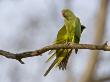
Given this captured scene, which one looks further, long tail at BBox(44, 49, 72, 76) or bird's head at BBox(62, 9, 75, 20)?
long tail at BBox(44, 49, 72, 76)

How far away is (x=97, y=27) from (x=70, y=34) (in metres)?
1.96

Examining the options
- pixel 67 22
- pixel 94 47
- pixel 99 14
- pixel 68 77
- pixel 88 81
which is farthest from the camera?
pixel 68 77

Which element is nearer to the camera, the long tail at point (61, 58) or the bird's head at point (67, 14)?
the bird's head at point (67, 14)

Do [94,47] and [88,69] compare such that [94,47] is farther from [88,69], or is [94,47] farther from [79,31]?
[88,69]

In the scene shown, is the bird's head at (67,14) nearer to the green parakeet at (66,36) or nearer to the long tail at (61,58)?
the green parakeet at (66,36)

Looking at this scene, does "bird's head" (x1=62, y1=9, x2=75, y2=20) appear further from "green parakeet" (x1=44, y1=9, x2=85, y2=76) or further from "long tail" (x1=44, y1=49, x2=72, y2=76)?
"long tail" (x1=44, y1=49, x2=72, y2=76)

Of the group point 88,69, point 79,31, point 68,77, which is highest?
point 79,31

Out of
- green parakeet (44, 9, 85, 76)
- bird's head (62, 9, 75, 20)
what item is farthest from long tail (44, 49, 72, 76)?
bird's head (62, 9, 75, 20)

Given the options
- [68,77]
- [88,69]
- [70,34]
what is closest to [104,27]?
[88,69]

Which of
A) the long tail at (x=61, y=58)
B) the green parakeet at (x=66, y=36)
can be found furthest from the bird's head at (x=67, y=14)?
the long tail at (x=61, y=58)

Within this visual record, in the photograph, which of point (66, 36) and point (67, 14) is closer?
point (67, 14)

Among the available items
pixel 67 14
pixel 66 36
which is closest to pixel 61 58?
pixel 66 36

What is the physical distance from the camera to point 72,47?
1754 millimetres

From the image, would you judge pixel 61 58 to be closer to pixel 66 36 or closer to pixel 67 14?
pixel 66 36
